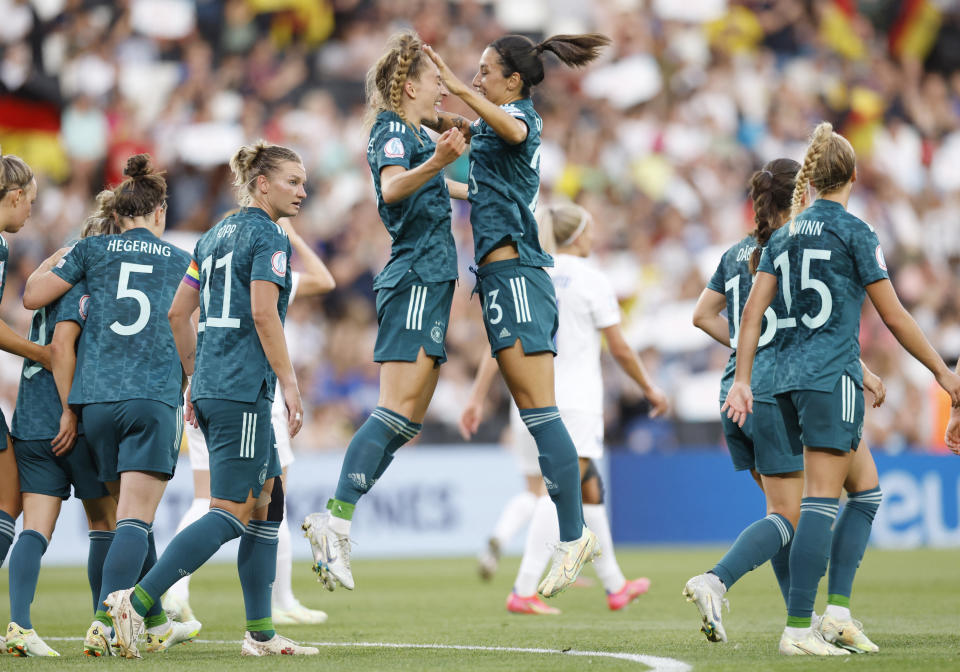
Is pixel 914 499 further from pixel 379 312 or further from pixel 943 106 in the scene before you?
pixel 379 312

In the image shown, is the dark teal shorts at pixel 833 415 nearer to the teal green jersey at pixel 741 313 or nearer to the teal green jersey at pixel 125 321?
the teal green jersey at pixel 741 313

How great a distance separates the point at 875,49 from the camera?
22.2 metres

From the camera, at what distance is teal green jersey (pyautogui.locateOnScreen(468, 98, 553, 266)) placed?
596 centimetres

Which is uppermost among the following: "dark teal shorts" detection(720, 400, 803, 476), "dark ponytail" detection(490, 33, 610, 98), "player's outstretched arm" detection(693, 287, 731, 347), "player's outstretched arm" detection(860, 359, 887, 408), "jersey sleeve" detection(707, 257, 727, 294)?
"dark ponytail" detection(490, 33, 610, 98)

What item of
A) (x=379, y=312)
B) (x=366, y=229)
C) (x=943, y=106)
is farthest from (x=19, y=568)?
(x=943, y=106)

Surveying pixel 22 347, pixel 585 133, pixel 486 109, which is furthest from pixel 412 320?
pixel 585 133

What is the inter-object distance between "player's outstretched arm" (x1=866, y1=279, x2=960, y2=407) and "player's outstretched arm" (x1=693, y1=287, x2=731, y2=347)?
→ 1.23m

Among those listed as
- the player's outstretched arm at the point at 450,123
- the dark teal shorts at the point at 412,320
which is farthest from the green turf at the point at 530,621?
the player's outstretched arm at the point at 450,123

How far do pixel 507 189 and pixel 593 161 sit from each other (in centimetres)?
1318

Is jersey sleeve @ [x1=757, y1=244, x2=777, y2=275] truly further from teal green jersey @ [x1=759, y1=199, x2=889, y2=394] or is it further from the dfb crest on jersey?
the dfb crest on jersey

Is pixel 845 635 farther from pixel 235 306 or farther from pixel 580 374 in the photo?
pixel 580 374

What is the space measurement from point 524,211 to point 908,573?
22.0 ft

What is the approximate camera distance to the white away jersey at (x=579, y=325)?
866cm

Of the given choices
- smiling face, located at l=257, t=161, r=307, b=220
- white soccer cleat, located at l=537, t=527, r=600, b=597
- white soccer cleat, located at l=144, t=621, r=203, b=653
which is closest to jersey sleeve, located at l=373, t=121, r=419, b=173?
smiling face, located at l=257, t=161, r=307, b=220
